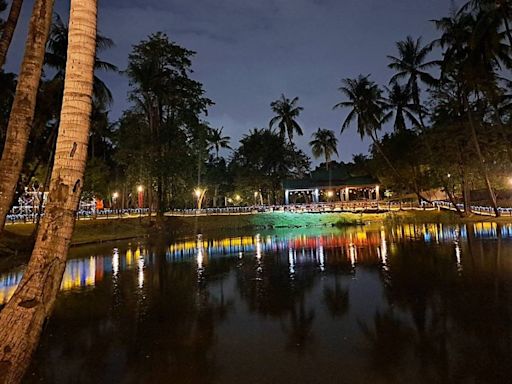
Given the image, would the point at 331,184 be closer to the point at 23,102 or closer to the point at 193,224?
the point at 193,224

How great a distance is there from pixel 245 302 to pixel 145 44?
97.8 ft

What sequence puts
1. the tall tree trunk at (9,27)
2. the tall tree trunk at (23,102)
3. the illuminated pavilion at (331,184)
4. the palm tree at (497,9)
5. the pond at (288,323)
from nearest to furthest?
the tall tree trunk at (23,102)
the pond at (288,323)
the tall tree trunk at (9,27)
the palm tree at (497,9)
the illuminated pavilion at (331,184)

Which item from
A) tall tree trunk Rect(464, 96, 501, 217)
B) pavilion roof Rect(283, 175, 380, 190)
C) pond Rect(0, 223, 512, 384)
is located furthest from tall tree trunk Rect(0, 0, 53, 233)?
pavilion roof Rect(283, 175, 380, 190)

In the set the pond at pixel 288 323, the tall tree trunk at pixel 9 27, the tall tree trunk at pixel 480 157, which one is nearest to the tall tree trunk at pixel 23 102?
the pond at pixel 288 323

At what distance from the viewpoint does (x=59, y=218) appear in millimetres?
3619

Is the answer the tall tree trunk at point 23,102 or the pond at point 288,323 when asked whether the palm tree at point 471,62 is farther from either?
the tall tree trunk at point 23,102

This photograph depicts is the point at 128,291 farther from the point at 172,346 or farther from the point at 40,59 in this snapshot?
the point at 40,59

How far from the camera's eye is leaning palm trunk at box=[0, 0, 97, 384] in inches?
131

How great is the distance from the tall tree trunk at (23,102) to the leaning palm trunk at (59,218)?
1.21 m

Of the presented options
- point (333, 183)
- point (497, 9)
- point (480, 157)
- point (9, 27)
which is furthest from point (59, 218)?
point (333, 183)

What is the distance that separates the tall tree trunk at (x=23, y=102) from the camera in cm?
474

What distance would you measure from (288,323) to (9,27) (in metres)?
8.47

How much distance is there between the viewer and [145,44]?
105 ft

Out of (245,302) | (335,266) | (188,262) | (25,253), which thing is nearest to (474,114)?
(335,266)
